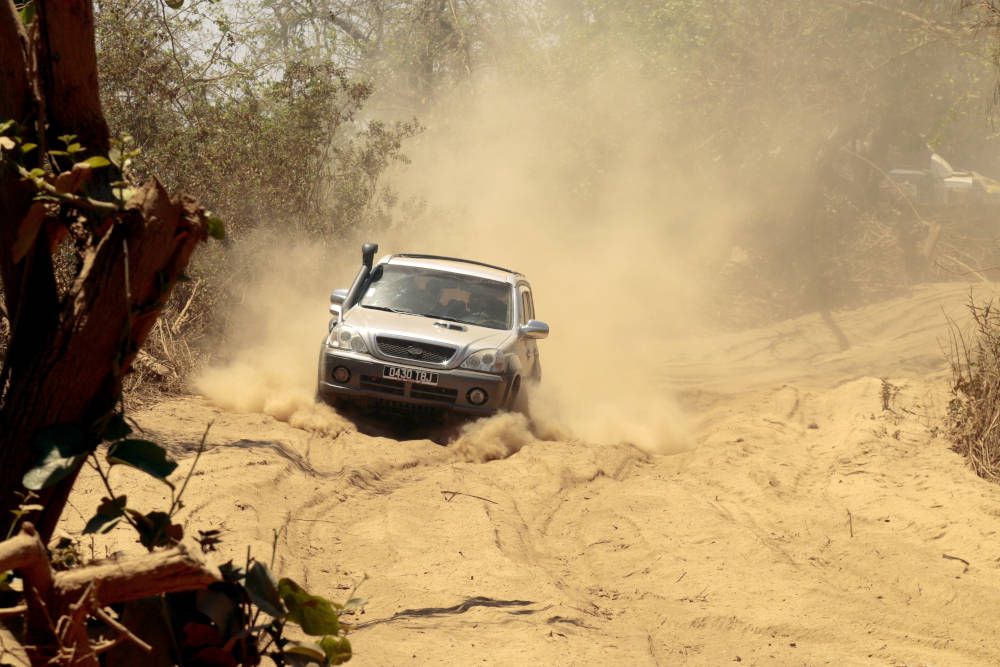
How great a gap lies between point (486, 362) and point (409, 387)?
75cm

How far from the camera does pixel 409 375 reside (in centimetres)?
1016

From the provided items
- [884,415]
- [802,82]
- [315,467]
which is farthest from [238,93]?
[802,82]

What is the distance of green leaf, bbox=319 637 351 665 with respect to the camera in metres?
3.15

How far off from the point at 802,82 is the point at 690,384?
1008cm

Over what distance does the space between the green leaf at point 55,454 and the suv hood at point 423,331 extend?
7.47m

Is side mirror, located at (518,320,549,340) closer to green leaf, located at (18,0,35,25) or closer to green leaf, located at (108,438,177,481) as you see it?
green leaf, located at (18,0,35,25)

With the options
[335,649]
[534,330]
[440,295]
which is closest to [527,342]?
[534,330]

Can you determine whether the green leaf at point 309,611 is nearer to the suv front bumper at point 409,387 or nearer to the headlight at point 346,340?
the suv front bumper at point 409,387

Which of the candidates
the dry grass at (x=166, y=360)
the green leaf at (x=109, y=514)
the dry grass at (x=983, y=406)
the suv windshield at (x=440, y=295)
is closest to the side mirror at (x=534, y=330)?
the suv windshield at (x=440, y=295)

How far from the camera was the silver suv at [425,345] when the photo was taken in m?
10.2

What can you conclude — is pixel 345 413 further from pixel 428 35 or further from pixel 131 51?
pixel 428 35

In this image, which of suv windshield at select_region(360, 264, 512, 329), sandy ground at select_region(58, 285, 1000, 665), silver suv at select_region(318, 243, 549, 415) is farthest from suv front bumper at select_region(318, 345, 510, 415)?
suv windshield at select_region(360, 264, 512, 329)

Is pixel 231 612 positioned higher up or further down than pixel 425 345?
higher up

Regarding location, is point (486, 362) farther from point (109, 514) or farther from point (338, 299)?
point (109, 514)
